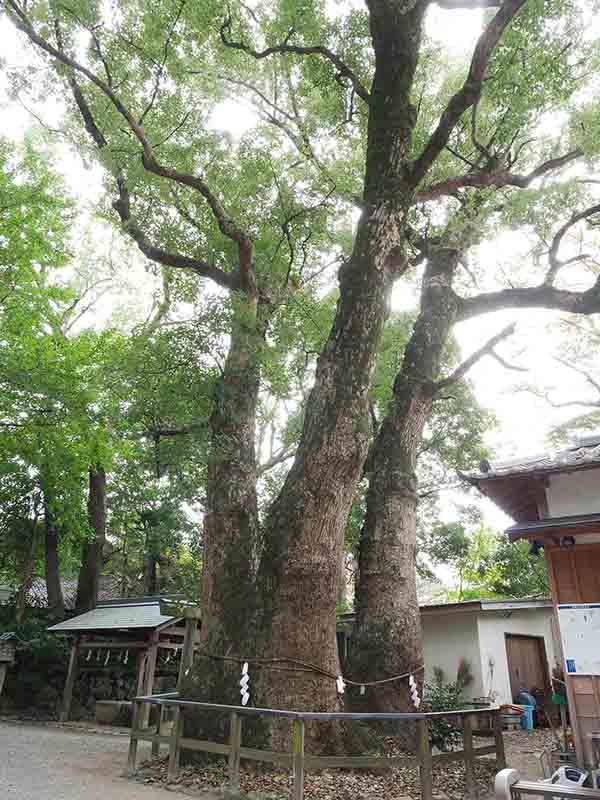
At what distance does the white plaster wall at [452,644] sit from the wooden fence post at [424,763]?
8.74m

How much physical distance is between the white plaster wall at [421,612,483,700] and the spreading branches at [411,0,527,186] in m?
10.1

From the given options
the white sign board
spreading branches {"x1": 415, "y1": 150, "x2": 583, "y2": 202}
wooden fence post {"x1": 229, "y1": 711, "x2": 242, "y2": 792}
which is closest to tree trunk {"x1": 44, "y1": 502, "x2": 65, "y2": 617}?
wooden fence post {"x1": 229, "y1": 711, "x2": 242, "y2": 792}

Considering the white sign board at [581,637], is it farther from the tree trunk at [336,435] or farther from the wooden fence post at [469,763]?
the tree trunk at [336,435]

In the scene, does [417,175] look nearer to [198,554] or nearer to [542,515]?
[542,515]

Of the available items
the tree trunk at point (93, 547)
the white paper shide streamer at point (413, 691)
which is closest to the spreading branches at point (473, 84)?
the white paper shide streamer at point (413, 691)

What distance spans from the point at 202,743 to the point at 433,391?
5.54m

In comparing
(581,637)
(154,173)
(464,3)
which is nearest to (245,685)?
(581,637)

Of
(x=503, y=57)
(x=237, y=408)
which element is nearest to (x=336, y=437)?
(x=237, y=408)

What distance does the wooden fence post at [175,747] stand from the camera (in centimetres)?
580

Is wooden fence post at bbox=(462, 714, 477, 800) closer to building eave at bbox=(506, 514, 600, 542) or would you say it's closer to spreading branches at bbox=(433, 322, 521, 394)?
building eave at bbox=(506, 514, 600, 542)

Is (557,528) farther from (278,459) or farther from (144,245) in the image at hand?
(278,459)

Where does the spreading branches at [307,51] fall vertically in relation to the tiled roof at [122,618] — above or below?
above

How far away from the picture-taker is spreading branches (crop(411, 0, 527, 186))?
7.26 m

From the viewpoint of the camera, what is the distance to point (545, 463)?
19.2 ft
